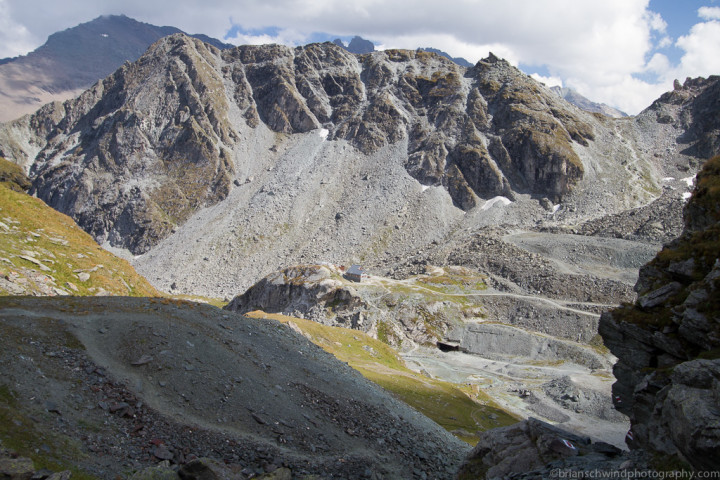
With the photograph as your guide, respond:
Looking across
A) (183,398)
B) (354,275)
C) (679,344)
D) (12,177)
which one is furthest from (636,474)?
(354,275)

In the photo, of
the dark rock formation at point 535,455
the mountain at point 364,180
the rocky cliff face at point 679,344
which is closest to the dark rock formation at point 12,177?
the dark rock formation at point 535,455

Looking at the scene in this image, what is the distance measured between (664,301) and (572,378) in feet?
156

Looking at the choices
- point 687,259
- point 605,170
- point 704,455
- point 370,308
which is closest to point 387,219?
point 370,308

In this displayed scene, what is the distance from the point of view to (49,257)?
110ft

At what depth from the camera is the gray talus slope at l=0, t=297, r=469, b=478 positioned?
1622 cm

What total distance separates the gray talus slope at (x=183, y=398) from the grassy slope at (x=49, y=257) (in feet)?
24.0

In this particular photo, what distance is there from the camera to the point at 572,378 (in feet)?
213

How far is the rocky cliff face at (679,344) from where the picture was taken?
576 inches

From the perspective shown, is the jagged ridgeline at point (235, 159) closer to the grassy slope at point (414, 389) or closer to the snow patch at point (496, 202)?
the snow patch at point (496, 202)

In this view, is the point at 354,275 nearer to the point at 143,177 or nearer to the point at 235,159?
the point at 235,159

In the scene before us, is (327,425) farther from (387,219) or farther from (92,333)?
(387,219)

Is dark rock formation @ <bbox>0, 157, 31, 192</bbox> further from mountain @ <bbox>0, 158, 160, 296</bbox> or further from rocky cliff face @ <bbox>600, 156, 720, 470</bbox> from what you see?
rocky cliff face @ <bbox>600, 156, 720, 470</bbox>

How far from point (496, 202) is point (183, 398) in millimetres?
161580

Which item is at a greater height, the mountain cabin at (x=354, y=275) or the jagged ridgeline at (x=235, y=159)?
the jagged ridgeline at (x=235, y=159)
